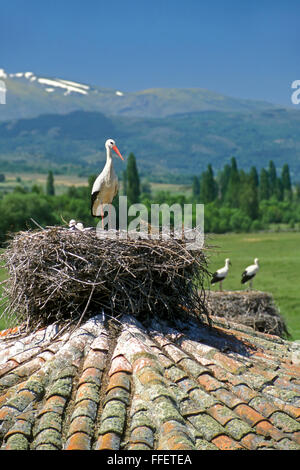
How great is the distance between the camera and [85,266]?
7125 mm

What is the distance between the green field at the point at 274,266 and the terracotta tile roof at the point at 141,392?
2330 millimetres

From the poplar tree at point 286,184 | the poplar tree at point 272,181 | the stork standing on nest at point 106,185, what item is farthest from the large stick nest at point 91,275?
the poplar tree at point 286,184

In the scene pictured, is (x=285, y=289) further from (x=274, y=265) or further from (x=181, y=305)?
(x=181, y=305)

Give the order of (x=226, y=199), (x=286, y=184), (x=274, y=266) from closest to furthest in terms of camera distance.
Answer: (x=274, y=266) → (x=226, y=199) → (x=286, y=184)

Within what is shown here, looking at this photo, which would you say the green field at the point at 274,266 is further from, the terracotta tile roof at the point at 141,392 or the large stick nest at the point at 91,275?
the terracotta tile roof at the point at 141,392

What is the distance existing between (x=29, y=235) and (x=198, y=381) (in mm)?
3025

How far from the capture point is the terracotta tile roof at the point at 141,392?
5.64 meters

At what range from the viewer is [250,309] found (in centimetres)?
1841

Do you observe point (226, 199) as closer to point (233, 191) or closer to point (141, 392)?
point (233, 191)

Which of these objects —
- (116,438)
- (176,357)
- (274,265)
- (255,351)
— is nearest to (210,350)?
(176,357)

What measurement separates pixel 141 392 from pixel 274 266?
157 ft

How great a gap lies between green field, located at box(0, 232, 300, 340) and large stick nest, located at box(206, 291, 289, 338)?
1.47 meters

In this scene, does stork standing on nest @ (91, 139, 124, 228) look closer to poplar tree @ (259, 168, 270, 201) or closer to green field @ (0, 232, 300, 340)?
green field @ (0, 232, 300, 340)

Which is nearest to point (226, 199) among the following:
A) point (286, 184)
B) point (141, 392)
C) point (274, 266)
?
point (286, 184)
